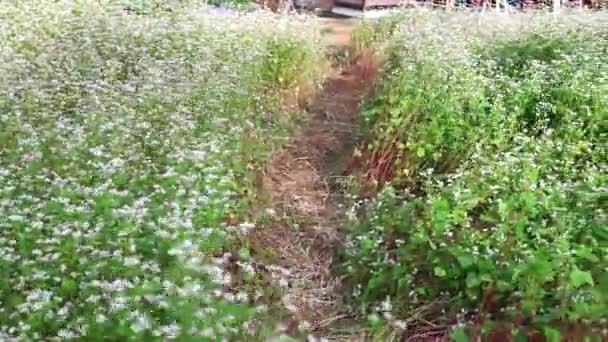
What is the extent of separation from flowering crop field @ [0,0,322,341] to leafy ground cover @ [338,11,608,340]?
2.49 feet

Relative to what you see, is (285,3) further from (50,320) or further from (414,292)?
(50,320)

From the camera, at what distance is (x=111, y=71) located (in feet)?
17.2

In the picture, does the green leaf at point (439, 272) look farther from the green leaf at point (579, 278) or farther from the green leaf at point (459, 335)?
the green leaf at point (579, 278)

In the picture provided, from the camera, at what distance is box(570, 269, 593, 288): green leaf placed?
2779mm

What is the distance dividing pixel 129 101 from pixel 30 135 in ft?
2.28

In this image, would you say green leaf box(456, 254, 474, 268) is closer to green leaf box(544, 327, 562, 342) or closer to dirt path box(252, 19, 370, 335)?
green leaf box(544, 327, 562, 342)

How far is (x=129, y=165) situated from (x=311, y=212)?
4.70 ft

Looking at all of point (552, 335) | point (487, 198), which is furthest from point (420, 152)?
point (552, 335)

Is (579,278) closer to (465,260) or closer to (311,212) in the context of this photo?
(465,260)

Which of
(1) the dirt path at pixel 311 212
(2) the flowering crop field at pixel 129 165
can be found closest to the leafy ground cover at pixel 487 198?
(1) the dirt path at pixel 311 212

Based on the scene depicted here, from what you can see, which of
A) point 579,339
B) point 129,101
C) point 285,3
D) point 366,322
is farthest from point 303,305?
point 285,3

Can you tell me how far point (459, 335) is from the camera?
2.94 m

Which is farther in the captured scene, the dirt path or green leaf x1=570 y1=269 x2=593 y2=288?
the dirt path

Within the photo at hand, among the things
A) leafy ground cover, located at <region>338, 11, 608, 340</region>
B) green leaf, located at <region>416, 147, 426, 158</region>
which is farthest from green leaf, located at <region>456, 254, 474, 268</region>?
green leaf, located at <region>416, 147, 426, 158</region>
